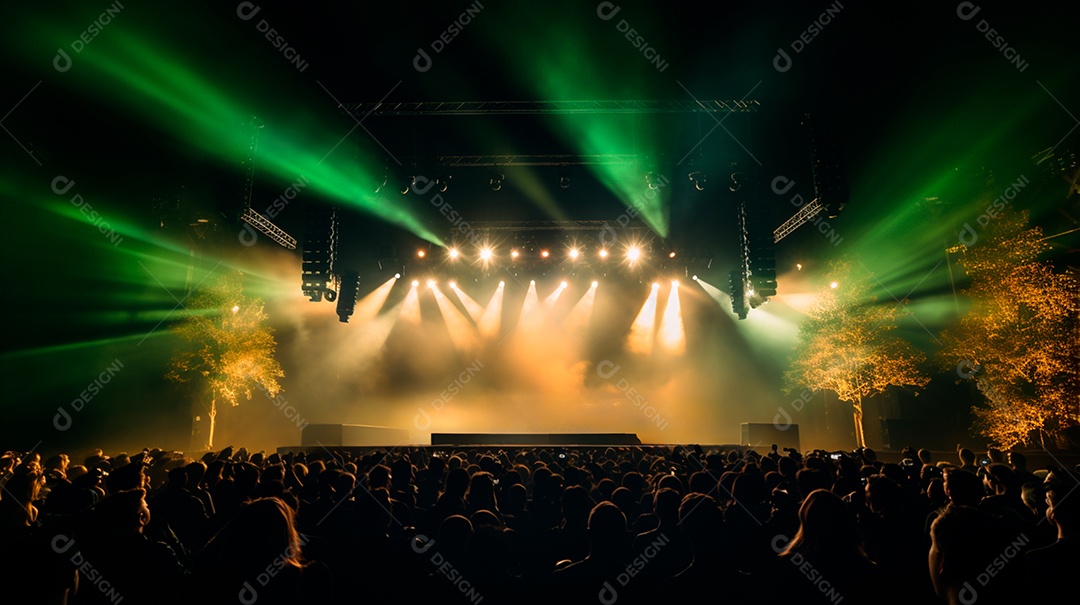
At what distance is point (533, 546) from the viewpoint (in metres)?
4.20

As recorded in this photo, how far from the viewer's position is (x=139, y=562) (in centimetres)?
325

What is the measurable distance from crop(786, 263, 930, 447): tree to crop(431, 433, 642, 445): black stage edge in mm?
8719

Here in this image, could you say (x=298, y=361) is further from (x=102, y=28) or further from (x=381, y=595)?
(x=381, y=595)

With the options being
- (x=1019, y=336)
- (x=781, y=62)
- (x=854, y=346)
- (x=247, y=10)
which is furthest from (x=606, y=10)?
(x=854, y=346)

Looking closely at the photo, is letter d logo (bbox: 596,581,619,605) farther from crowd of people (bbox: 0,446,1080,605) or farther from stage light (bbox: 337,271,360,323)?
stage light (bbox: 337,271,360,323)

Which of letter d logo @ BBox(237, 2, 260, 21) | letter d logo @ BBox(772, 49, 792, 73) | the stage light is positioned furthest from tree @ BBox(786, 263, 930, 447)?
letter d logo @ BBox(237, 2, 260, 21)

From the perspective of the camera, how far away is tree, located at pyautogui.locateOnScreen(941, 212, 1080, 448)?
14305 mm

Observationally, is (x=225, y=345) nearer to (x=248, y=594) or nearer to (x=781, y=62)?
(x=248, y=594)

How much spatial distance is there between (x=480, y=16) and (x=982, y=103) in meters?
13.5

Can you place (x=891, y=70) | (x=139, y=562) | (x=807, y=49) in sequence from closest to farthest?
(x=139, y=562)
(x=807, y=49)
(x=891, y=70)

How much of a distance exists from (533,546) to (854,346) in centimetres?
2095

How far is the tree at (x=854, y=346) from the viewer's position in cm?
1983

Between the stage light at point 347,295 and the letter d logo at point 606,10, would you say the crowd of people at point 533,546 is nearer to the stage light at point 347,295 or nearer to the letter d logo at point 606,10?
the letter d logo at point 606,10

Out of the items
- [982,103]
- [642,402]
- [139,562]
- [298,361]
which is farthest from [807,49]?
[298,361]
